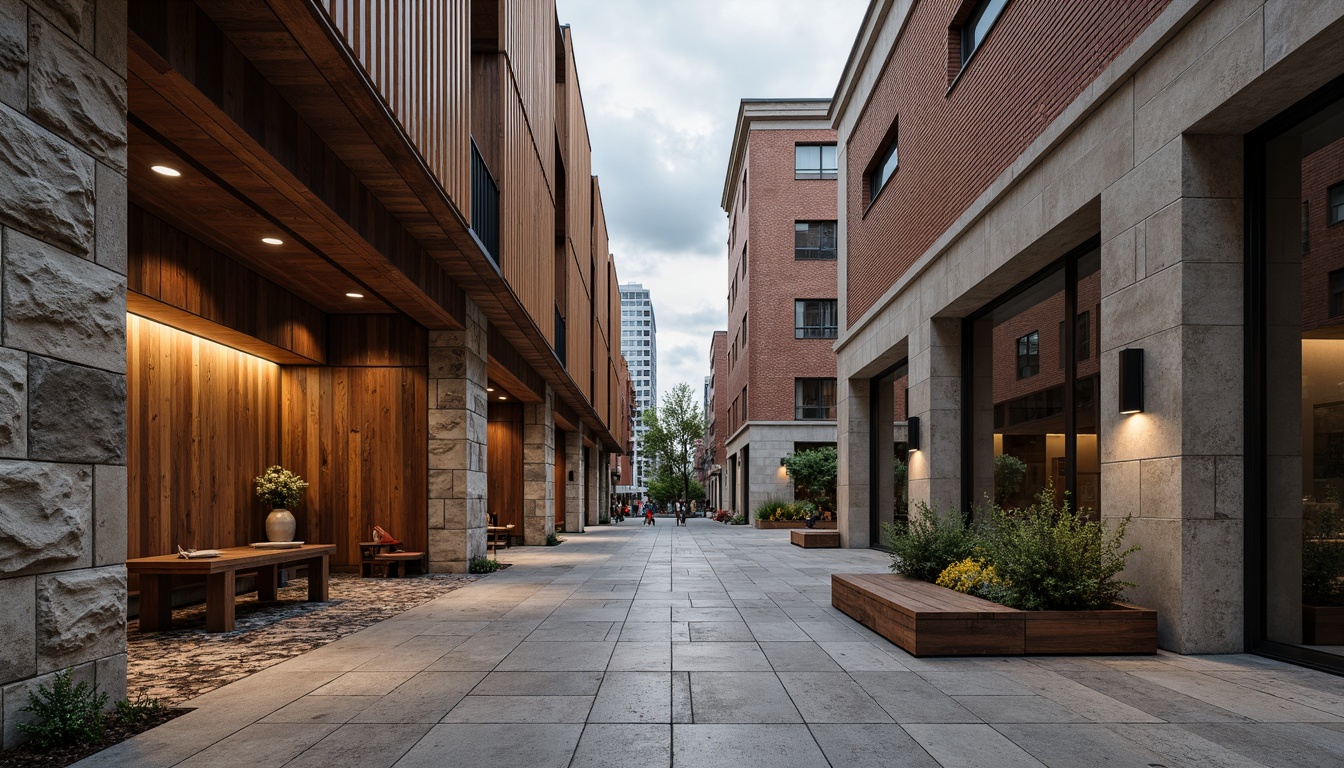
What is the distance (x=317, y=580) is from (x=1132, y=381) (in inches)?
381

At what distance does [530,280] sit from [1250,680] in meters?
12.8

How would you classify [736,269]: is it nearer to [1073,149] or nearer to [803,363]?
[803,363]

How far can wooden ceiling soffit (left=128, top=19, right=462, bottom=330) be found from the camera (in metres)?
5.30

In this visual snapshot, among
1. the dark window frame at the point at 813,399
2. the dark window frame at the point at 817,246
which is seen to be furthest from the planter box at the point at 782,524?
the dark window frame at the point at 817,246

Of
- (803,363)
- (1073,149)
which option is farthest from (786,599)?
(803,363)

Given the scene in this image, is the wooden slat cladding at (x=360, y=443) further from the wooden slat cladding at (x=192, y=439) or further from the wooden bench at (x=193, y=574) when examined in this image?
the wooden bench at (x=193, y=574)

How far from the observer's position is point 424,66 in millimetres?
8531

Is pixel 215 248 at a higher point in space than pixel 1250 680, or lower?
higher

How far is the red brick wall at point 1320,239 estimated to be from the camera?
6.32 m

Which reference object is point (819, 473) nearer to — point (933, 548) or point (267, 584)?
point (933, 548)

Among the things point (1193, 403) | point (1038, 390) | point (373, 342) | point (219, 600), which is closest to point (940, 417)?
point (1038, 390)

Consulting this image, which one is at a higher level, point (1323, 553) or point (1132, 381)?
point (1132, 381)

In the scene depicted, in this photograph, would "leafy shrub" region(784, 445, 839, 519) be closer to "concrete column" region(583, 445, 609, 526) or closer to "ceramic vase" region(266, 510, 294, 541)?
"concrete column" region(583, 445, 609, 526)

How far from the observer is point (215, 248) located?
9992 millimetres
